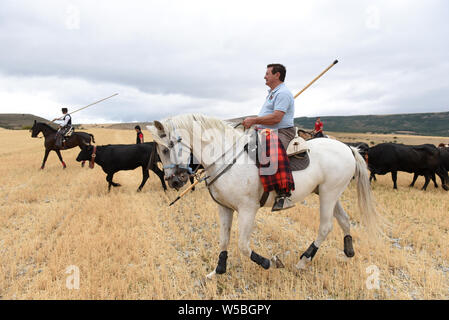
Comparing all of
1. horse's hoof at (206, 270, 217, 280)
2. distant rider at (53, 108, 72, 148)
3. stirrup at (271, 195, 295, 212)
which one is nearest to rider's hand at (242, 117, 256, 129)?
stirrup at (271, 195, 295, 212)

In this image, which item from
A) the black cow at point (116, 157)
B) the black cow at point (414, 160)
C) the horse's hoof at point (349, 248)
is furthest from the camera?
the black cow at point (414, 160)

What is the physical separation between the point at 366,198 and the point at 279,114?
272 centimetres

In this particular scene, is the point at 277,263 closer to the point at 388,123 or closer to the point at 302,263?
the point at 302,263

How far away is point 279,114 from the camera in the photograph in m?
3.33

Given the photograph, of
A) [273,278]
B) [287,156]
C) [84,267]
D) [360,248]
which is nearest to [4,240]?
[84,267]

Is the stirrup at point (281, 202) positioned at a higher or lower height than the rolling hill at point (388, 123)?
lower

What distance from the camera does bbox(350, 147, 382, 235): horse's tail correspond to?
448cm

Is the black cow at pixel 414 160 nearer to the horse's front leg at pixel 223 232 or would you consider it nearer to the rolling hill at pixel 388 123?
the horse's front leg at pixel 223 232

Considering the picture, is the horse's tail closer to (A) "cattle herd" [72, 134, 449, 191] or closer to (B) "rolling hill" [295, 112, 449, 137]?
(A) "cattle herd" [72, 134, 449, 191]

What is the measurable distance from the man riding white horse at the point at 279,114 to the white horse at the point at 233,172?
0.19 m

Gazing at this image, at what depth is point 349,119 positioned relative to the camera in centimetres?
16162

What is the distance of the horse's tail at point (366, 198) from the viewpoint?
14.7 feet

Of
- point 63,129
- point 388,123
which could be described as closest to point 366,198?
point 63,129

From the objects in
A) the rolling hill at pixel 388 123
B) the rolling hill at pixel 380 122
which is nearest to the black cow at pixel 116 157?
the rolling hill at pixel 380 122
